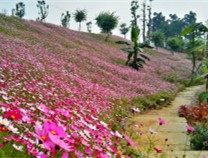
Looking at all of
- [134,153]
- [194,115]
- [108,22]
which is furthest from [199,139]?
[108,22]

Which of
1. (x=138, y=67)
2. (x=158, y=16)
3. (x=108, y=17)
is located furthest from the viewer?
(x=158, y=16)

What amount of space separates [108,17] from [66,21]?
26519mm

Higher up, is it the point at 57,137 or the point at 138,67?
the point at 57,137

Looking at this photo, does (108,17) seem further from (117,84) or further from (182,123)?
(182,123)

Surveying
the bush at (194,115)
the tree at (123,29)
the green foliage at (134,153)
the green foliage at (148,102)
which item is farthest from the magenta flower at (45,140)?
the tree at (123,29)

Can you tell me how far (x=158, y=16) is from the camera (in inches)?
4348

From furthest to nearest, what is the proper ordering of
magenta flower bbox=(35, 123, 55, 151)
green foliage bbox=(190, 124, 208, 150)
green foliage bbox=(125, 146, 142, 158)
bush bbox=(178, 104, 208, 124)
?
bush bbox=(178, 104, 208, 124)
green foliage bbox=(190, 124, 208, 150)
green foliage bbox=(125, 146, 142, 158)
magenta flower bbox=(35, 123, 55, 151)

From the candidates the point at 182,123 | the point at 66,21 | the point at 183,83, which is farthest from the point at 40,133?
the point at 66,21

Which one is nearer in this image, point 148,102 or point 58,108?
point 58,108

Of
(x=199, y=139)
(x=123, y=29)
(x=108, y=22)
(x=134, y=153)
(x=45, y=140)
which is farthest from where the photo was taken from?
(x=123, y=29)

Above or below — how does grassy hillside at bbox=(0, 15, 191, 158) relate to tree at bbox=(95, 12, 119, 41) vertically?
below

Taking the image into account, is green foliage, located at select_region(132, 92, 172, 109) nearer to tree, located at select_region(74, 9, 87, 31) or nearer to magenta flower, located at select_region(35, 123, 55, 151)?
magenta flower, located at select_region(35, 123, 55, 151)

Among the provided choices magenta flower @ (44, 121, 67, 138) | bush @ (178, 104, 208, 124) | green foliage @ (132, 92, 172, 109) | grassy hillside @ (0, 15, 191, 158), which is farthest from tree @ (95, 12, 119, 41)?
magenta flower @ (44, 121, 67, 138)

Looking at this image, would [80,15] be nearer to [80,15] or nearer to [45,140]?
[80,15]
